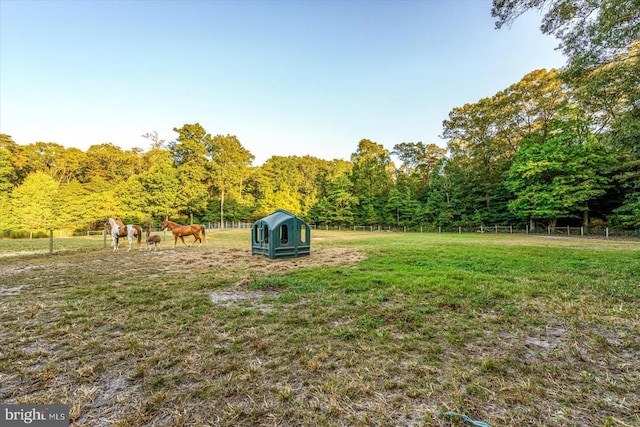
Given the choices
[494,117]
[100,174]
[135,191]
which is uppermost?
[494,117]

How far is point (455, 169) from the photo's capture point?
95.3 ft

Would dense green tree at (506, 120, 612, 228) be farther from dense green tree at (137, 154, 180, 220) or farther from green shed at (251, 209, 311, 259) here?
dense green tree at (137, 154, 180, 220)

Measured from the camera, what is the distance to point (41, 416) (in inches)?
73.9

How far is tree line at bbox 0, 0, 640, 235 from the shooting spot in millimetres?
6426

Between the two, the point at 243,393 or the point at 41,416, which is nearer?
the point at 41,416

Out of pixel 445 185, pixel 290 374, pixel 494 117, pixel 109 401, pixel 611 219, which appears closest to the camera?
pixel 109 401

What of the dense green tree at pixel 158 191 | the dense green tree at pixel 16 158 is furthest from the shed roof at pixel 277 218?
the dense green tree at pixel 16 158

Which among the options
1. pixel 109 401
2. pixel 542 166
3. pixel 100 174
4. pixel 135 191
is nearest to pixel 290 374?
pixel 109 401

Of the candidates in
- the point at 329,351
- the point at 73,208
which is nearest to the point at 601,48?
the point at 329,351

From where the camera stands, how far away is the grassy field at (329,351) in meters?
1.88

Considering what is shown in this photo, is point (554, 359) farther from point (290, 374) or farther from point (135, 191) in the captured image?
point (135, 191)

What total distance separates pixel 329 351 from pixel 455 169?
31089mm

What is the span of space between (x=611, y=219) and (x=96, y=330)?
3009cm

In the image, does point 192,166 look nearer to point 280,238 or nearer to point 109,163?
point 109,163
